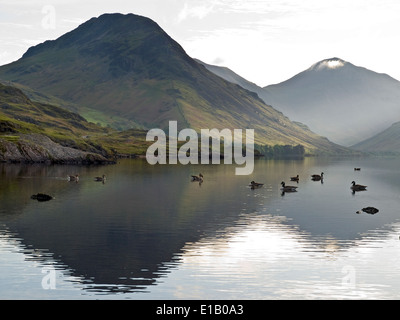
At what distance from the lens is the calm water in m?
37.7

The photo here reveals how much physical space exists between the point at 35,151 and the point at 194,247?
149m

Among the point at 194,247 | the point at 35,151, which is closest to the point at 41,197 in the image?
the point at 194,247

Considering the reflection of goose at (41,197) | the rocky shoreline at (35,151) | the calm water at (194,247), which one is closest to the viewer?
the calm water at (194,247)

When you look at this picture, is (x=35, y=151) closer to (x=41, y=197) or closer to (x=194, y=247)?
(x=41, y=197)

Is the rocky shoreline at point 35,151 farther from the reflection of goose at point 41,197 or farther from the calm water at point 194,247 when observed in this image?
the reflection of goose at point 41,197

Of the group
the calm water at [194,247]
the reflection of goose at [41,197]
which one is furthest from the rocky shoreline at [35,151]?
the reflection of goose at [41,197]

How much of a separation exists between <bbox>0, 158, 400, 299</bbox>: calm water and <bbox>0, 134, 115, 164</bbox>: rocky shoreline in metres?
93.0

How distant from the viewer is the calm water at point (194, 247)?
37688mm

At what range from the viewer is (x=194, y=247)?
168ft

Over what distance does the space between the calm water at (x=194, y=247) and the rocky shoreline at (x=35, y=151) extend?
9300 cm

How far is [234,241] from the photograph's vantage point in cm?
5475

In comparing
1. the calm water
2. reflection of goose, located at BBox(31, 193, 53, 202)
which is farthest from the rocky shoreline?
reflection of goose, located at BBox(31, 193, 53, 202)

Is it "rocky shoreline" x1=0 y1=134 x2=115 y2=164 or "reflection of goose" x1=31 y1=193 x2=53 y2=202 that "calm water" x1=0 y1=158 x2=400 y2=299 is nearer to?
"reflection of goose" x1=31 y1=193 x2=53 y2=202
